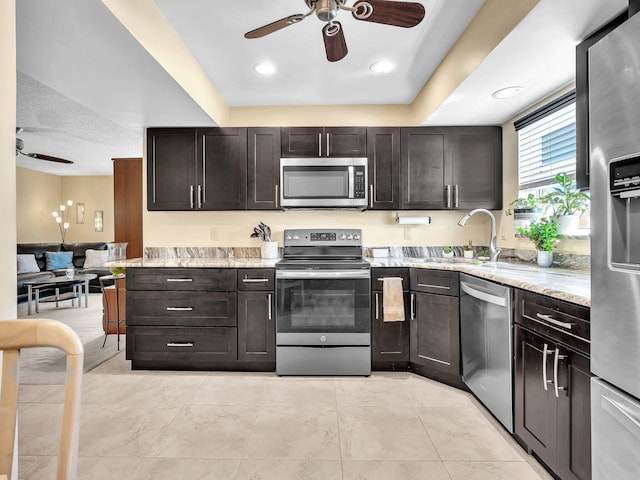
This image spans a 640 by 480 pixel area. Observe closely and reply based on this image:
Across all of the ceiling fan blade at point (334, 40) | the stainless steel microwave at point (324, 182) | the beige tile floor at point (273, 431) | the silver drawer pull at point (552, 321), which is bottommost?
the beige tile floor at point (273, 431)

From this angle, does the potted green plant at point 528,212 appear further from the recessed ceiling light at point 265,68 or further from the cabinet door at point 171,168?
the cabinet door at point 171,168

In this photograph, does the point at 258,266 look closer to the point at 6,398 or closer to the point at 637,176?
the point at 6,398

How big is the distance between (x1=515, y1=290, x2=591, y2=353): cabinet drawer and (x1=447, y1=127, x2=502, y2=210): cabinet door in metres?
1.58

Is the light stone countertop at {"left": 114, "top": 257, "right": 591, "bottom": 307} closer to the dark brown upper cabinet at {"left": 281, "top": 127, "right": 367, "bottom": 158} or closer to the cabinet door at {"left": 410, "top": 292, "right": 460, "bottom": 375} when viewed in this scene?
the cabinet door at {"left": 410, "top": 292, "right": 460, "bottom": 375}

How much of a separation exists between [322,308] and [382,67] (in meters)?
1.92

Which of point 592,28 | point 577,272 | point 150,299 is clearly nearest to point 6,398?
point 150,299

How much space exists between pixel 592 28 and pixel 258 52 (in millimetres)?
1902

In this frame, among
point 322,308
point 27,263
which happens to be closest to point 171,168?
point 322,308

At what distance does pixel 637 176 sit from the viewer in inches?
37.0

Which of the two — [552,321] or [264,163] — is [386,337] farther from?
[264,163]

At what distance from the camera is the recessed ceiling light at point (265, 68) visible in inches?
102

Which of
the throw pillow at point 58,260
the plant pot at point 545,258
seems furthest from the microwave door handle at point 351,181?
the throw pillow at point 58,260

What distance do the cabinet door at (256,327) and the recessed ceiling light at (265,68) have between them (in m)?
1.74

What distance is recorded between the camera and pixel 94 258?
6.79 m
